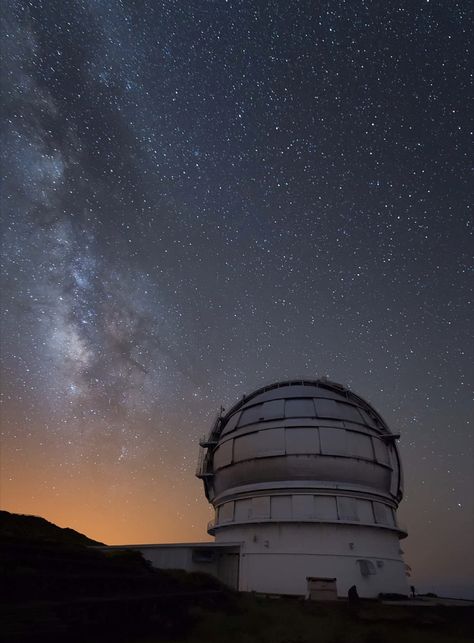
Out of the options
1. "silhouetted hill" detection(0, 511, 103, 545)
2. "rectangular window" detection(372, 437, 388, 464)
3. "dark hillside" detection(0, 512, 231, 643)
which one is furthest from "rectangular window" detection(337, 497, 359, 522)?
"silhouetted hill" detection(0, 511, 103, 545)

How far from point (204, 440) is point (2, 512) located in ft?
39.3

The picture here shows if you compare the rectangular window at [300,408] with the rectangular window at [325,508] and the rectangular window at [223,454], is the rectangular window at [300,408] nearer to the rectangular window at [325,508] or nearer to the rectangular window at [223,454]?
the rectangular window at [223,454]

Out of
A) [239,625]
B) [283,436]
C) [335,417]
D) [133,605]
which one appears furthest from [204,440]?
Result: [133,605]

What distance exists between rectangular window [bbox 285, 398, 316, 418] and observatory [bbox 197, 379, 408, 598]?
0.19ft

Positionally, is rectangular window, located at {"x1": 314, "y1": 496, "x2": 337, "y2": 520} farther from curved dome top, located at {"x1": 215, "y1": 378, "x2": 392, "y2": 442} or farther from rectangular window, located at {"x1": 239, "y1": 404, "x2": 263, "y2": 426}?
rectangular window, located at {"x1": 239, "y1": 404, "x2": 263, "y2": 426}

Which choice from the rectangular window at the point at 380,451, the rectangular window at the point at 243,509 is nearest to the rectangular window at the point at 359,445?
the rectangular window at the point at 380,451

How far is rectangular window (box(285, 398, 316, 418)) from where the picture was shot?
2306cm

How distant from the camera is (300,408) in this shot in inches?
926

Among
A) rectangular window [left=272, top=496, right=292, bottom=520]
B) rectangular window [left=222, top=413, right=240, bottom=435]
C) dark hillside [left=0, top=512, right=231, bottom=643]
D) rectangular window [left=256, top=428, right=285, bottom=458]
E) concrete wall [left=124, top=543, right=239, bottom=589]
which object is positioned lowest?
dark hillside [left=0, top=512, right=231, bottom=643]

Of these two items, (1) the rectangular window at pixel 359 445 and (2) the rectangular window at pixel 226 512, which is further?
(2) the rectangular window at pixel 226 512

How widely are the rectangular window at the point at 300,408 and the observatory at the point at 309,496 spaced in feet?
0.19

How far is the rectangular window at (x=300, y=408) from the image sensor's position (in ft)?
75.7

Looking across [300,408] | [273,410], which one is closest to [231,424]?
[273,410]

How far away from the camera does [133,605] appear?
10.3m
